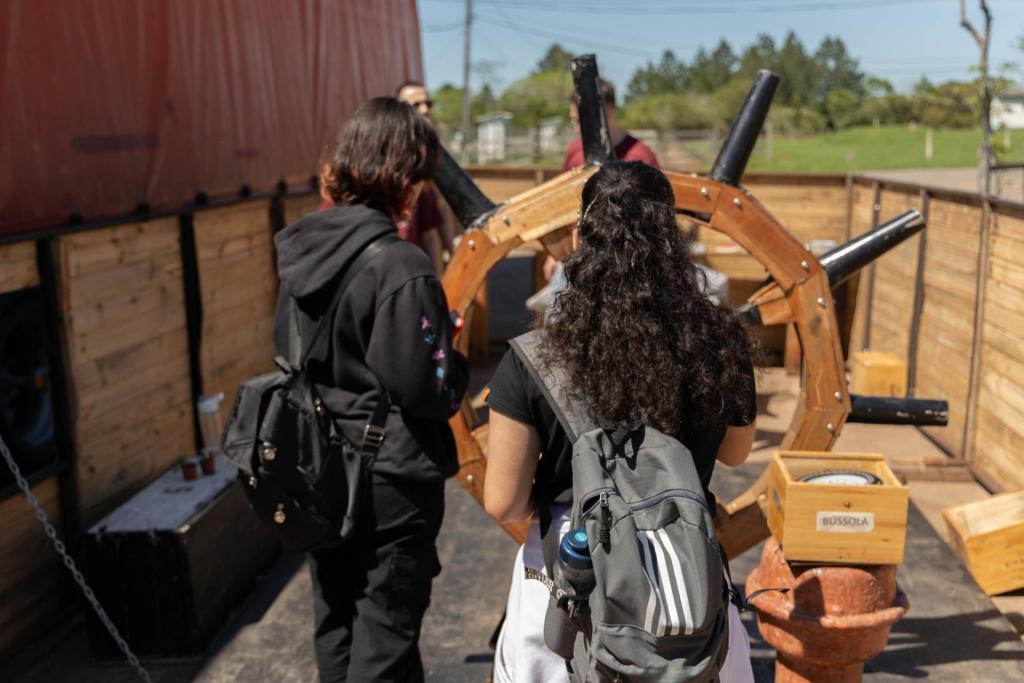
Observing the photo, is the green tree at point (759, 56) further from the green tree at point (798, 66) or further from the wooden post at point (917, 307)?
the wooden post at point (917, 307)

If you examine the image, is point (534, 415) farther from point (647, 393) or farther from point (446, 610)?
point (446, 610)

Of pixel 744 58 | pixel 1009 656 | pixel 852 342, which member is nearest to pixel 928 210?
pixel 852 342

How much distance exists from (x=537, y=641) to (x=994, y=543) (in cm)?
302

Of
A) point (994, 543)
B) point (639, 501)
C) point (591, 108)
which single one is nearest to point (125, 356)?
point (591, 108)

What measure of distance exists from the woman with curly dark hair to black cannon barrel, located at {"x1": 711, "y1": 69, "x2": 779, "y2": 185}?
1.57 meters

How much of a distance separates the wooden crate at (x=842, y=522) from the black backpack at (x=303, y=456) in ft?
4.29

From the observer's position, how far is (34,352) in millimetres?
3871

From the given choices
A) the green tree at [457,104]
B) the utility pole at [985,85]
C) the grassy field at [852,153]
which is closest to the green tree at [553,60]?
the green tree at [457,104]

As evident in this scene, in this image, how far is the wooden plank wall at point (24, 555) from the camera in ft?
11.9

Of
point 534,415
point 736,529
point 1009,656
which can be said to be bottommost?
point 1009,656

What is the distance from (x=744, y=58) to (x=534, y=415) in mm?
133328

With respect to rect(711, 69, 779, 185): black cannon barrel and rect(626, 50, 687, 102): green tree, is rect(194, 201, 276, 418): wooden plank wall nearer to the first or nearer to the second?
rect(711, 69, 779, 185): black cannon barrel

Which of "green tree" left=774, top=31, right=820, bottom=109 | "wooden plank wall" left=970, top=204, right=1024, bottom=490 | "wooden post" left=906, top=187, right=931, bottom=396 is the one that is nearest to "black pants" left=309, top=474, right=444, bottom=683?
"wooden plank wall" left=970, top=204, right=1024, bottom=490

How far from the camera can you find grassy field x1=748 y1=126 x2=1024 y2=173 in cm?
3894
